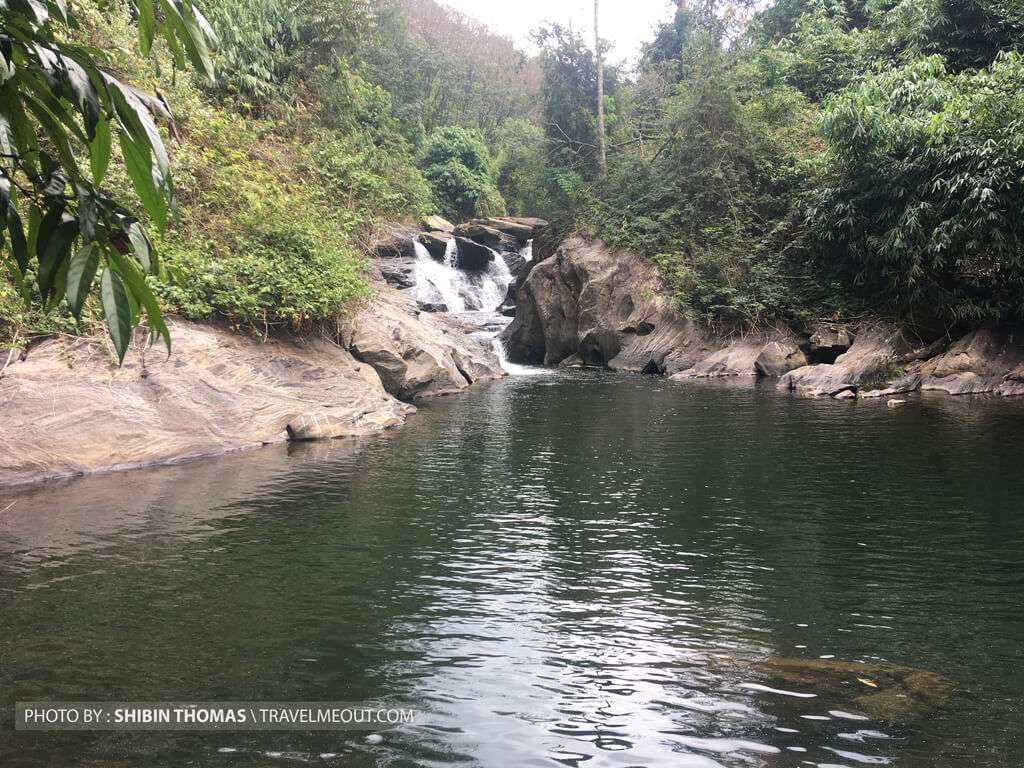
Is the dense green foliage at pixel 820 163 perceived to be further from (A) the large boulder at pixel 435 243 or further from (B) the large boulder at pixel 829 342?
(A) the large boulder at pixel 435 243

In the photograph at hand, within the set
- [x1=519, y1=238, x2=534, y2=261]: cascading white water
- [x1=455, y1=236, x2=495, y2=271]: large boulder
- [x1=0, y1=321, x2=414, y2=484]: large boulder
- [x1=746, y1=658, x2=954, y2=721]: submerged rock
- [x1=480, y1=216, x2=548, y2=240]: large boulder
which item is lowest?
[x1=746, y1=658, x2=954, y2=721]: submerged rock

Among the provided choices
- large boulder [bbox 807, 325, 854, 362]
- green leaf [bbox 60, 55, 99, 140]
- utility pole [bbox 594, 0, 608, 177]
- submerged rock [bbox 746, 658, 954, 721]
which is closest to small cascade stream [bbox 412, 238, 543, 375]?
utility pole [bbox 594, 0, 608, 177]

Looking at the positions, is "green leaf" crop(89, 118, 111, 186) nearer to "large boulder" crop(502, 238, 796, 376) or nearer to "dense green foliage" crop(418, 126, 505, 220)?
"large boulder" crop(502, 238, 796, 376)

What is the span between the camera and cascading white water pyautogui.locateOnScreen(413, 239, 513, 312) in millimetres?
32531

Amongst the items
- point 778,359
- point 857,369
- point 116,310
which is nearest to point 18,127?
point 116,310

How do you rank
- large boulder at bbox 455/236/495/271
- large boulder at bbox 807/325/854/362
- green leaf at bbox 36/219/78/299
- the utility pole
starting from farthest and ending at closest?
the utility pole
large boulder at bbox 455/236/495/271
large boulder at bbox 807/325/854/362
green leaf at bbox 36/219/78/299

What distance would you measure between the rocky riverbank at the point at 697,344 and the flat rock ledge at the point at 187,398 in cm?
1154

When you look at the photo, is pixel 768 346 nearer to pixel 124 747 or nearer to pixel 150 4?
pixel 124 747

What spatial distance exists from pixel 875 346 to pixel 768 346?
3.49m

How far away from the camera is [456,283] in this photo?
1346 inches

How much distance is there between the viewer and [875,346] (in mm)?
21922

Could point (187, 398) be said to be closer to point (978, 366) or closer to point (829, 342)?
point (978, 366)

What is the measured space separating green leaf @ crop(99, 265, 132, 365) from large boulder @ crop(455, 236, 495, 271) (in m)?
33.8

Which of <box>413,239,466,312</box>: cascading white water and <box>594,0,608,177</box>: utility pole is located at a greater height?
<box>594,0,608,177</box>: utility pole
